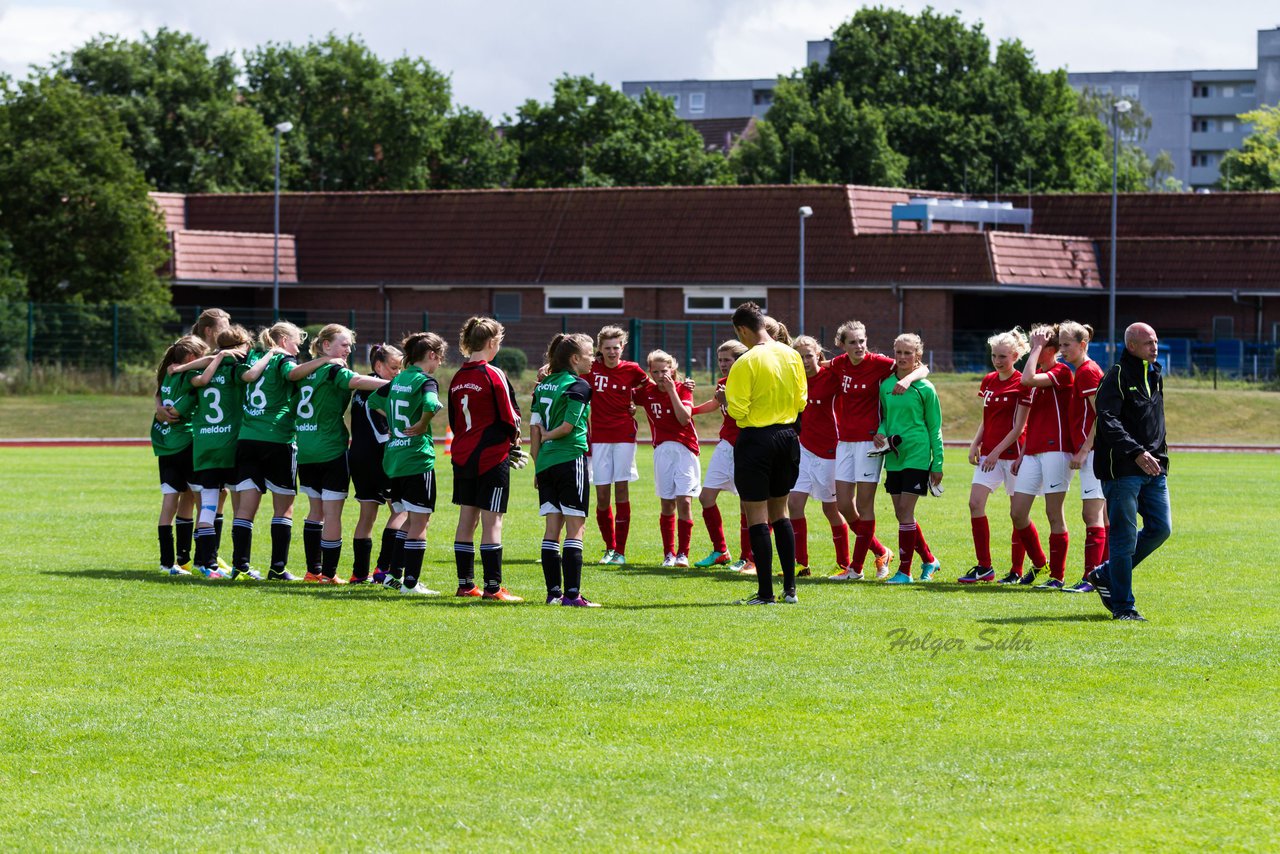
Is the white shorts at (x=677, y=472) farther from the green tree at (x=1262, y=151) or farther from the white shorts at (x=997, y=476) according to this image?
the green tree at (x=1262, y=151)

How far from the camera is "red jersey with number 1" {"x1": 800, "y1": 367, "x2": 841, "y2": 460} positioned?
14250 mm

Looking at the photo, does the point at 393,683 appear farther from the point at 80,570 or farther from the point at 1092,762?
the point at 80,570

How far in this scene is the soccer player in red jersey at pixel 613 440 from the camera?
Answer: 15109mm

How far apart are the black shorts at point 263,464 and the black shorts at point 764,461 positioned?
12.1 ft

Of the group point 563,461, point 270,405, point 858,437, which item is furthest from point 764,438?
point 270,405

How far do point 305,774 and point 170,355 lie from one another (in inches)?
298

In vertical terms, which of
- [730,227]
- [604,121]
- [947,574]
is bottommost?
[947,574]

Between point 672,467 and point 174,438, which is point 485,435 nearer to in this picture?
point 174,438

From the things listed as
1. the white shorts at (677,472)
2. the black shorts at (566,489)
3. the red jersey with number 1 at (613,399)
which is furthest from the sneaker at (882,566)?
the black shorts at (566,489)

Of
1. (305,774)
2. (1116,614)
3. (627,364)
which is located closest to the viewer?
(305,774)

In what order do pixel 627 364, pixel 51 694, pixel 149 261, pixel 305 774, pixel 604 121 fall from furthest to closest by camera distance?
pixel 604 121
pixel 149 261
pixel 627 364
pixel 51 694
pixel 305 774

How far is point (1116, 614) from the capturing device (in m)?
11.1

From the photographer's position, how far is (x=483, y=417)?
39.0 ft

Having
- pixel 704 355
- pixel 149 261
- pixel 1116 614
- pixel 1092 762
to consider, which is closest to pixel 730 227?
pixel 704 355
